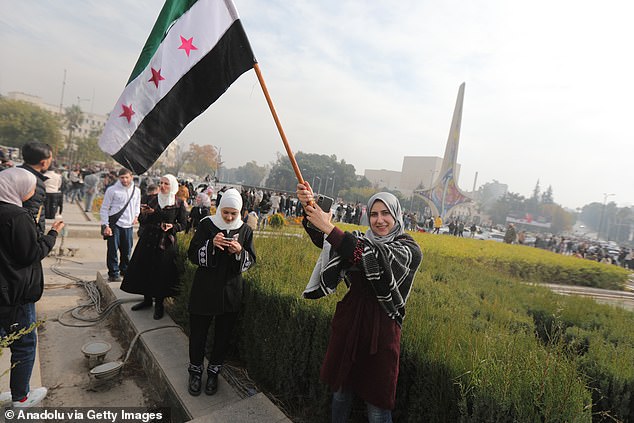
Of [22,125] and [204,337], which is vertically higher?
[22,125]

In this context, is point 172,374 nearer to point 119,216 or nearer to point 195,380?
point 195,380

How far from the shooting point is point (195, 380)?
115 inches

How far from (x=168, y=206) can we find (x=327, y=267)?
3.10m

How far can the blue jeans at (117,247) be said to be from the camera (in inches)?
220

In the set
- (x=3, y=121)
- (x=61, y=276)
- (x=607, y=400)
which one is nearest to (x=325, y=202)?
(x=607, y=400)

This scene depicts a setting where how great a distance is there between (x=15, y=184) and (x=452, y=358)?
2.95m

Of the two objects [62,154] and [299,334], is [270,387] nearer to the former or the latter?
[299,334]

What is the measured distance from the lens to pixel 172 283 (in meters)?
4.41

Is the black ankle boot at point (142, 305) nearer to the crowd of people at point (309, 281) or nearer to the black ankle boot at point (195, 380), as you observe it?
the crowd of people at point (309, 281)

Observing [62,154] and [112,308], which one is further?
[62,154]

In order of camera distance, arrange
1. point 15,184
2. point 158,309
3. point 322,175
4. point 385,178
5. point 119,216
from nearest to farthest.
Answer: point 15,184
point 158,309
point 119,216
point 322,175
point 385,178

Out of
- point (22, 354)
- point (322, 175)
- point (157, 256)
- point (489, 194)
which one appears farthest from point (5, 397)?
point (489, 194)

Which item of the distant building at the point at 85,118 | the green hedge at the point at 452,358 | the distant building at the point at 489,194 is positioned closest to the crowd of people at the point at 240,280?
the green hedge at the point at 452,358

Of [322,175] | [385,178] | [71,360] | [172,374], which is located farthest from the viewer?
[385,178]
